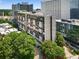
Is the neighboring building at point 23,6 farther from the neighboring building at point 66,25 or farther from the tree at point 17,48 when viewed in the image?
the tree at point 17,48

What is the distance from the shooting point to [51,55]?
1016 centimetres

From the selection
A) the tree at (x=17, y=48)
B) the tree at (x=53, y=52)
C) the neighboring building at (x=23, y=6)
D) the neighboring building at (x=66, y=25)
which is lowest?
the tree at (x=53, y=52)

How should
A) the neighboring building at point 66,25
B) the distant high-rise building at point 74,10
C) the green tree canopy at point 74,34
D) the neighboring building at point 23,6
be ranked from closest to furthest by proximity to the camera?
the green tree canopy at point 74,34, the neighboring building at point 66,25, the distant high-rise building at point 74,10, the neighboring building at point 23,6

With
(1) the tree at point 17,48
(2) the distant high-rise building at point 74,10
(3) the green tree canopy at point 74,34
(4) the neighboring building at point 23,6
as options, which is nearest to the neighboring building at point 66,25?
(3) the green tree canopy at point 74,34

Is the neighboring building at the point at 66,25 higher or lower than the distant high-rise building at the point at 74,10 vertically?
lower

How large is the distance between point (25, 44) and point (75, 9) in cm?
1507

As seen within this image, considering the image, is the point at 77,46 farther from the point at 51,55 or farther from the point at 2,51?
the point at 2,51

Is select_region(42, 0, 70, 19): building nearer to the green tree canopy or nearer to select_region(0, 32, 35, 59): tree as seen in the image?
the green tree canopy

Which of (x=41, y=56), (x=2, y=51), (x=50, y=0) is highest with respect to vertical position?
(x=50, y=0)

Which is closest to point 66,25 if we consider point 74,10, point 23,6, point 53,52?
point 53,52

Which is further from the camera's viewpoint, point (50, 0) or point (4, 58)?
point (50, 0)

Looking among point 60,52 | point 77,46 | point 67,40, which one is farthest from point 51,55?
point 67,40

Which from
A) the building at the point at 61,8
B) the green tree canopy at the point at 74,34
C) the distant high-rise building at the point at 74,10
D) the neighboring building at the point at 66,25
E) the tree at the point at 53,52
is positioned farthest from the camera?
the distant high-rise building at the point at 74,10

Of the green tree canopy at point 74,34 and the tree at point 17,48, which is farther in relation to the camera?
the green tree canopy at point 74,34
